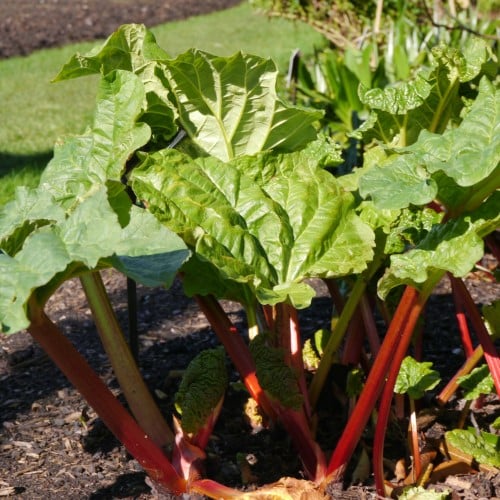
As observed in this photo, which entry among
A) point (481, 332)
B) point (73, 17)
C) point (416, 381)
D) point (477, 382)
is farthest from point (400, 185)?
point (73, 17)

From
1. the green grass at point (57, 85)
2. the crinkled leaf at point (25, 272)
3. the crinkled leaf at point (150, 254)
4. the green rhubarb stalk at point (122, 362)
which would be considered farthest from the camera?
the green grass at point (57, 85)

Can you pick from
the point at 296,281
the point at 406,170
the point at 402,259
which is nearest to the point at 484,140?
the point at 406,170

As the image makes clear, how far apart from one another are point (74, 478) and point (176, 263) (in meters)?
0.78

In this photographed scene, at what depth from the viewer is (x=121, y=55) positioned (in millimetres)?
1989

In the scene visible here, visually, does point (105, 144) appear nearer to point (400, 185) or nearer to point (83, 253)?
point (83, 253)

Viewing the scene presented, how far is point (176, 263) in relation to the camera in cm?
154

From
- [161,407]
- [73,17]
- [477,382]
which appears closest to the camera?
[477,382]

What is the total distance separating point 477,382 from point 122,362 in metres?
0.81

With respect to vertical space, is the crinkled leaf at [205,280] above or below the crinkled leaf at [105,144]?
below

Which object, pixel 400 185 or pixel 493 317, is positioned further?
pixel 493 317

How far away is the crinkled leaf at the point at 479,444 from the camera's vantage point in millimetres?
1918

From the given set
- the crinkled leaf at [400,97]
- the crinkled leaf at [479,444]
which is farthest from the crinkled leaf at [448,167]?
the crinkled leaf at [479,444]

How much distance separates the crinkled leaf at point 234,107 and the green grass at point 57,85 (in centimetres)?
185

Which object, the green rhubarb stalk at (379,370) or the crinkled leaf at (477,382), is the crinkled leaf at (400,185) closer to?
the green rhubarb stalk at (379,370)
